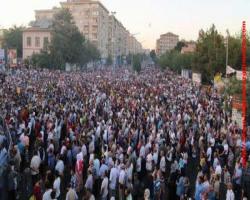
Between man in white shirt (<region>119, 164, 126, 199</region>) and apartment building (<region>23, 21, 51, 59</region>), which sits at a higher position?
apartment building (<region>23, 21, 51, 59</region>)

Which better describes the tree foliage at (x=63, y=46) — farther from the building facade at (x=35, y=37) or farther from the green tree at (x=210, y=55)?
the green tree at (x=210, y=55)

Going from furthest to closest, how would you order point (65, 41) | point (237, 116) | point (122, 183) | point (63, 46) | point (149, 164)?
point (65, 41) < point (63, 46) < point (237, 116) < point (149, 164) < point (122, 183)

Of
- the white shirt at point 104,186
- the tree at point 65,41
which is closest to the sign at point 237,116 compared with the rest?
the white shirt at point 104,186

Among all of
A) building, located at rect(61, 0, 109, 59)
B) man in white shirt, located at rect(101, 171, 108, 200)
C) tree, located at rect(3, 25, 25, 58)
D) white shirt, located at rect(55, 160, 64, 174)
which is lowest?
man in white shirt, located at rect(101, 171, 108, 200)

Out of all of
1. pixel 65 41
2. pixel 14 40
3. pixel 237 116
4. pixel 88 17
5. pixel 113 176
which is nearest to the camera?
pixel 113 176

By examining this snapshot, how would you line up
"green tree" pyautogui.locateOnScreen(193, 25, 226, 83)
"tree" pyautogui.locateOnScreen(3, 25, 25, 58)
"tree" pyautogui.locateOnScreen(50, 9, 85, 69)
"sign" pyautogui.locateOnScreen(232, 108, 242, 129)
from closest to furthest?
"sign" pyautogui.locateOnScreen(232, 108, 242, 129), "green tree" pyautogui.locateOnScreen(193, 25, 226, 83), "tree" pyautogui.locateOnScreen(50, 9, 85, 69), "tree" pyautogui.locateOnScreen(3, 25, 25, 58)

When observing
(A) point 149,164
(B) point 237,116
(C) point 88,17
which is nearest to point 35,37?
(C) point 88,17

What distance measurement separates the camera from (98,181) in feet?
45.1

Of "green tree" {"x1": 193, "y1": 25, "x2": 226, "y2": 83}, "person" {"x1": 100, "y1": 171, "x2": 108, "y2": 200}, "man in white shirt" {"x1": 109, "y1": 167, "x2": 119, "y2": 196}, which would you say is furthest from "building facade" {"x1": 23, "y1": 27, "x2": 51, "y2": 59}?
"person" {"x1": 100, "y1": 171, "x2": 108, "y2": 200}

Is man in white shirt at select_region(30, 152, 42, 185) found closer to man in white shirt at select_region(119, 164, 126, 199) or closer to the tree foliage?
man in white shirt at select_region(119, 164, 126, 199)

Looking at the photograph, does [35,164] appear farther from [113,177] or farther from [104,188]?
[104,188]

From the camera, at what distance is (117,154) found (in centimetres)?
1480

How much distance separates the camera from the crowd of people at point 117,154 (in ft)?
41.6

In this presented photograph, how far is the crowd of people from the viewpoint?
12688 mm
